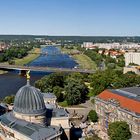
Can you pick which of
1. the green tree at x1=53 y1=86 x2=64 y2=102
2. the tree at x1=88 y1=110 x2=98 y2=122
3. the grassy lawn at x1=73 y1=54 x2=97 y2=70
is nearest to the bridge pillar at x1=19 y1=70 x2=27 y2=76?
the grassy lawn at x1=73 y1=54 x2=97 y2=70

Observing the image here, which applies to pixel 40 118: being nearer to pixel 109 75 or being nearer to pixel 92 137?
pixel 92 137

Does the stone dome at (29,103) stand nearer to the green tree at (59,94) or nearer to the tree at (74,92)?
the tree at (74,92)

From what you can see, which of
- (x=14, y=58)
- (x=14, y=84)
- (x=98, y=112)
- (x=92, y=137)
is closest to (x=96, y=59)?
(x=14, y=58)

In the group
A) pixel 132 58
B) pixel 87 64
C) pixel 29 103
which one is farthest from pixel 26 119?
pixel 87 64

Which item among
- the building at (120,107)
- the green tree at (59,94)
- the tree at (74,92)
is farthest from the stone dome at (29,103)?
the green tree at (59,94)

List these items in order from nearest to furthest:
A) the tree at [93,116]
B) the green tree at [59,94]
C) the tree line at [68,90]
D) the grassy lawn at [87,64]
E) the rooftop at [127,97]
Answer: the rooftop at [127,97] → the tree at [93,116] → the tree line at [68,90] → the green tree at [59,94] → the grassy lawn at [87,64]

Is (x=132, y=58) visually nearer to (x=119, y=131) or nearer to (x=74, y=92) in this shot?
(x=74, y=92)

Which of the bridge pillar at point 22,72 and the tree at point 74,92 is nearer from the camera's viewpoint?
the tree at point 74,92

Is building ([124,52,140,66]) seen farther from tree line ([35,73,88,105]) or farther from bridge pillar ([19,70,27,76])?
tree line ([35,73,88,105])
